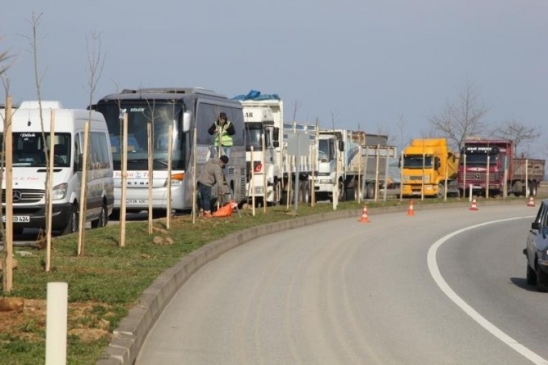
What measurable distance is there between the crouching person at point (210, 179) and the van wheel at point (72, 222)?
598cm

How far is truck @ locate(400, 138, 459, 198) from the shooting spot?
194 feet

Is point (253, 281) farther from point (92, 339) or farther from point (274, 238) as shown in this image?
point (274, 238)

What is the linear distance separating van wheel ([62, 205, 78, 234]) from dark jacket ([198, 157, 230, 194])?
5961 mm

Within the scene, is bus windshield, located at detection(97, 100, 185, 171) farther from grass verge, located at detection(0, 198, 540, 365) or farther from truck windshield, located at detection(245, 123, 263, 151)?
truck windshield, located at detection(245, 123, 263, 151)

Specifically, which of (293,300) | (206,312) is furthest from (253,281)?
(206,312)

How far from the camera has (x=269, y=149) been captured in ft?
135

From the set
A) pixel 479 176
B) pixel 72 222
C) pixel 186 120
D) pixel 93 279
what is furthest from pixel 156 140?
pixel 479 176

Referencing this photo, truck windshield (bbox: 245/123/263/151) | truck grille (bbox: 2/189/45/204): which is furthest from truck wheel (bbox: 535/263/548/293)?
truck windshield (bbox: 245/123/263/151)

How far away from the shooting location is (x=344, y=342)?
1162cm

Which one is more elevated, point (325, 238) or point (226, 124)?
point (226, 124)

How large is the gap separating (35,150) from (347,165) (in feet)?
99.1

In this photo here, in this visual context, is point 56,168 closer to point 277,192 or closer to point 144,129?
point 144,129

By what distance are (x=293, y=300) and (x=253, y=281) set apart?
7.80 ft

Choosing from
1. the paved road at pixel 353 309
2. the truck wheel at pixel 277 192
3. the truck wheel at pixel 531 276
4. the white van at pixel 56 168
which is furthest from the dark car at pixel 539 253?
the truck wheel at pixel 277 192
